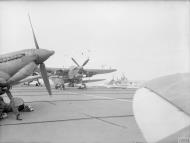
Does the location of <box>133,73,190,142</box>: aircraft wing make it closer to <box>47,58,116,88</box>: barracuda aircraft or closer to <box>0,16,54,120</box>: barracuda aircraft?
<box>0,16,54,120</box>: barracuda aircraft

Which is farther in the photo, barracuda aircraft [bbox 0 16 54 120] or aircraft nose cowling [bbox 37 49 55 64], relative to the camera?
aircraft nose cowling [bbox 37 49 55 64]

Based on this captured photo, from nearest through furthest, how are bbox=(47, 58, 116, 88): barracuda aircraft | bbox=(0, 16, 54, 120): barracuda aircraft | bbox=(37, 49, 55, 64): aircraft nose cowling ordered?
bbox=(0, 16, 54, 120): barracuda aircraft < bbox=(37, 49, 55, 64): aircraft nose cowling < bbox=(47, 58, 116, 88): barracuda aircraft

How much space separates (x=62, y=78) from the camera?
32.1 m

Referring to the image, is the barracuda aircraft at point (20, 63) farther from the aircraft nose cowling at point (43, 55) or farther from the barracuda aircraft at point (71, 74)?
the barracuda aircraft at point (71, 74)

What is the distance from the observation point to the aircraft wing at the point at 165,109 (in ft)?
8.61

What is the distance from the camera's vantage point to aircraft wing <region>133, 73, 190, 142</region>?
262 cm

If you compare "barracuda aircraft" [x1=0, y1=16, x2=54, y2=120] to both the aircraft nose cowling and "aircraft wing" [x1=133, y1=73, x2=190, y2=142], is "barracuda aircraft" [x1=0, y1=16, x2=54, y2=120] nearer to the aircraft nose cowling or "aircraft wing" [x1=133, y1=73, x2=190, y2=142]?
the aircraft nose cowling

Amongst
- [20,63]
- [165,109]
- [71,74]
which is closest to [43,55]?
[20,63]

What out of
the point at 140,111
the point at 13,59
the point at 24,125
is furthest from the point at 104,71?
the point at 140,111

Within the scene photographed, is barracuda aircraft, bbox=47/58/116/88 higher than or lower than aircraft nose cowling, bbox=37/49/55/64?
lower

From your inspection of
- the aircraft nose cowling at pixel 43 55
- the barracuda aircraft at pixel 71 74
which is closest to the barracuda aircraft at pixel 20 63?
the aircraft nose cowling at pixel 43 55

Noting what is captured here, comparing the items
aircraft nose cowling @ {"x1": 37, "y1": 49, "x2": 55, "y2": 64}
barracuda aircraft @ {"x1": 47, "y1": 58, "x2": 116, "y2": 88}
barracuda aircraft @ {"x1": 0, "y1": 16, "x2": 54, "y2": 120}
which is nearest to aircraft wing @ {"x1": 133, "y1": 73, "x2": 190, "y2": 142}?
barracuda aircraft @ {"x1": 0, "y1": 16, "x2": 54, "y2": 120}

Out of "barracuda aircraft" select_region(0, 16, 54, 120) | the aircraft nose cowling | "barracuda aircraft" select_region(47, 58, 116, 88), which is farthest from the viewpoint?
"barracuda aircraft" select_region(47, 58, 116, 88)

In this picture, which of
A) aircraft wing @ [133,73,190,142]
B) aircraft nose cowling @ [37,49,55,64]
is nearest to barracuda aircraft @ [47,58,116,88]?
aircraft nose cowling @ [37,49,55,64]
